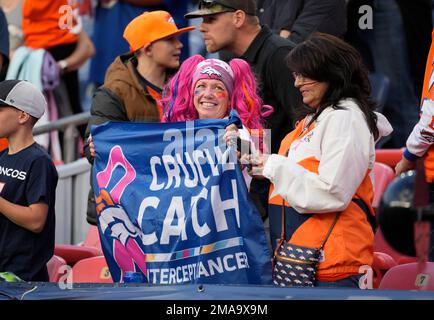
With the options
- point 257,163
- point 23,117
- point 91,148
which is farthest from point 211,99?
point 23,117

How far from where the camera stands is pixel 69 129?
998 centimetres

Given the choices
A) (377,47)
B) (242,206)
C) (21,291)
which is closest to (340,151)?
(242,206)

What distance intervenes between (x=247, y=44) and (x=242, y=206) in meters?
1.64

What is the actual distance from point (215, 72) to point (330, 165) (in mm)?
1192

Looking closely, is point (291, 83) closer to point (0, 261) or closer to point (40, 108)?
point (40, 108)

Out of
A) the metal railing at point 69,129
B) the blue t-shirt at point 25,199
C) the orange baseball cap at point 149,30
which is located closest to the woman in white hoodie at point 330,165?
the blue t-shirt at point 25,199

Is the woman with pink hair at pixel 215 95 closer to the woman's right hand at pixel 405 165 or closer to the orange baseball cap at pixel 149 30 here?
the woman's right hand at pixel 405 165

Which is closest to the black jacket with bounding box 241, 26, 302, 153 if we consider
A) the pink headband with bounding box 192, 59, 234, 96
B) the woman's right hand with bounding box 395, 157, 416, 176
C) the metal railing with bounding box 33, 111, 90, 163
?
the pink headband with bounding box 192, 59, 234, 96

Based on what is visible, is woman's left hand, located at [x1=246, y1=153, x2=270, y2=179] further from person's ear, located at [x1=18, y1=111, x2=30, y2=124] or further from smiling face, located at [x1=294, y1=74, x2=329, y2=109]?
person's ear, located at [x1=18, y1=111, x2=30, y2=124]

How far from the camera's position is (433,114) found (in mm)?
6605

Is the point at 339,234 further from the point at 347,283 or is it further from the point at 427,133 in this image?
the point at 427,133

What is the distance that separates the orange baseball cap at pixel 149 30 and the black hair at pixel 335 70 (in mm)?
1808

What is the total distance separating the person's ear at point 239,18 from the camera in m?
7.70

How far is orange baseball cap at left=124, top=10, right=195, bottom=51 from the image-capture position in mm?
7914
